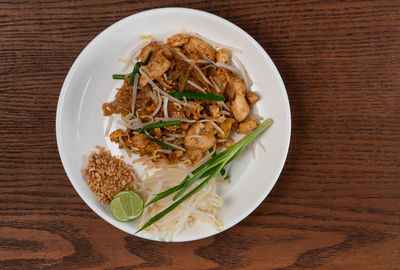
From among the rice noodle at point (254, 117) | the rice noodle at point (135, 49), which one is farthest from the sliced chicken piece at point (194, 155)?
the rice noodle at point (135, 49)

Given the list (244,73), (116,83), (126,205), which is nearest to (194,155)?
(126,205)

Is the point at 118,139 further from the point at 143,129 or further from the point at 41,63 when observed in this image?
the point at 41,63

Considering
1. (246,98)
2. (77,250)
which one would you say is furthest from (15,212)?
(246,98)

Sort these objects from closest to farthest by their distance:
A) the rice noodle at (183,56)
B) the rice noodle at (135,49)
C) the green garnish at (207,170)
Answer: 1. the green garnish at (207,170)
2. the rice noodle at (183,56)
3. the rice noodle at (135,49)

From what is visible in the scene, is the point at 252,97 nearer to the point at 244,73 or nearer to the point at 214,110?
the point at 244,73

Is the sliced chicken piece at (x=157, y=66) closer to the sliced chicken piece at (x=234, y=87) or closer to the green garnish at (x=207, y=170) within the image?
the sliced chicken piece at (x=234, y=87)

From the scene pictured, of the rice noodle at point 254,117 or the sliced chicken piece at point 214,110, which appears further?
the rice noodle at point 254,117
